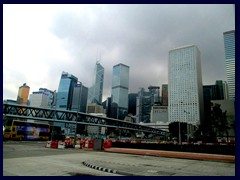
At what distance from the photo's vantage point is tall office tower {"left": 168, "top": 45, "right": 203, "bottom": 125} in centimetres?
16812

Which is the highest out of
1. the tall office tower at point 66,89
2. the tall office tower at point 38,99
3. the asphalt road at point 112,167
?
the tall office tower at point 66,89

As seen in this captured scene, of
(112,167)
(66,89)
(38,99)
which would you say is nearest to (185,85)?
(66,89)

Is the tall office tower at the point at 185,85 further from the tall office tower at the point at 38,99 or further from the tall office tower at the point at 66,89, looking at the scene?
the tall office tower at the point at 38,99

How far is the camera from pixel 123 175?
9703 millimetres

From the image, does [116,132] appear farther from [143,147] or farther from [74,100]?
[143,147]

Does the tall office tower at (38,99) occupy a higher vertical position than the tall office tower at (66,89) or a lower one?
lower

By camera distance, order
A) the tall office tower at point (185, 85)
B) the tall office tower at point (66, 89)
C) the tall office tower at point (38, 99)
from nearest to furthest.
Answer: the tall office tower at point (38, 99) → the tall office tower at point (66, 89) → the tall office tower at point (185, 85)

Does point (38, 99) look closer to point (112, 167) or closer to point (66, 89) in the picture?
point (66, 89)

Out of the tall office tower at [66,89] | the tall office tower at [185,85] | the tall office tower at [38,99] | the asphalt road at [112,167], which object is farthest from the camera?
the tall office tower at [185,85]

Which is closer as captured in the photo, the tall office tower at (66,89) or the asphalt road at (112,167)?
the asphalt road at (112,167)

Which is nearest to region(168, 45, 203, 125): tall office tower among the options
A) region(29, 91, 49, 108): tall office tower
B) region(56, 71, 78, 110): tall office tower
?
region(56, 71, 78, 110): tall office tower

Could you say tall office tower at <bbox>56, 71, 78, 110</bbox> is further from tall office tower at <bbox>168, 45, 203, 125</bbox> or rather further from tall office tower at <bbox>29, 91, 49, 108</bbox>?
tall office tower at <bbox>168, 45, 203, 125</bbox>

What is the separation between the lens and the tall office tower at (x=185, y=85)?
168 metres

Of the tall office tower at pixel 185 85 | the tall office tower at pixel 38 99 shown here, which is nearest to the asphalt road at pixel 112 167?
the tall office tower at pixel 38 99
